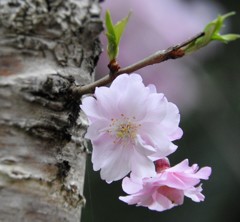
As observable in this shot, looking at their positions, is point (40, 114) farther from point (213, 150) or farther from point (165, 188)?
point (213, 150)

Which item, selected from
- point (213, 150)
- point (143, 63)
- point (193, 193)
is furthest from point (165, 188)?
point (213, 150)

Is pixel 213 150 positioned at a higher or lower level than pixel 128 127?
lower

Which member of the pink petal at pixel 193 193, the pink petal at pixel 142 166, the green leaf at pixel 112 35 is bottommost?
the pink petal at pixel 193 193

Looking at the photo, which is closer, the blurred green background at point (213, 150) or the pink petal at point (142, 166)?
the pink petal at point (142, 166)

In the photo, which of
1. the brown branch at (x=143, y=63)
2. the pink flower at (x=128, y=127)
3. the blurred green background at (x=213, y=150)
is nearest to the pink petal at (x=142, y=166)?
the pink flower at (x=128, y=127)

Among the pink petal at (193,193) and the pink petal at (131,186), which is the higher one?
the pink petal at (193,193)

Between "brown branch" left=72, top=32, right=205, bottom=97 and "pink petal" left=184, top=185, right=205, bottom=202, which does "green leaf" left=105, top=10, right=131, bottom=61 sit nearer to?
Answer: "brown branch" left=72, top=32, right=205, bottom=97

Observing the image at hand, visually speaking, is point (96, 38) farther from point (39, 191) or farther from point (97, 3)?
point (39, 191)

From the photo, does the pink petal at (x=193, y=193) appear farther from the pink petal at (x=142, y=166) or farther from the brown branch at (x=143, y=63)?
the brown branch at (x=143, y=63)

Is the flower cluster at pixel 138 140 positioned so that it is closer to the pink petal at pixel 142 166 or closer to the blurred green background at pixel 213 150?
the pink petal at pixel 142 166
